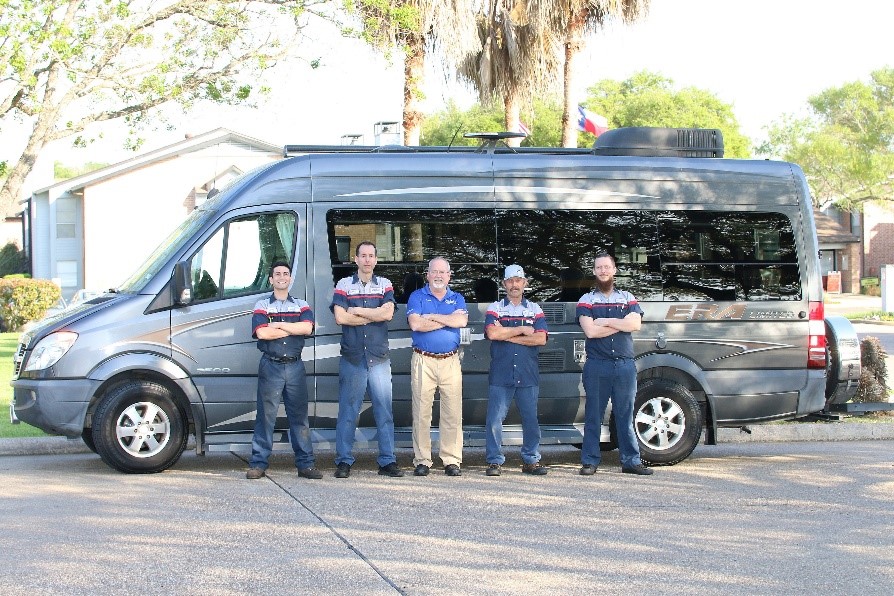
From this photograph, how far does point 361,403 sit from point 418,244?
146 centimetres

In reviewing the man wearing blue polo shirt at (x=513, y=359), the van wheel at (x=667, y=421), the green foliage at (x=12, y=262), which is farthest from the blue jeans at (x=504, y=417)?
the green foliage at (x=12, y=262)

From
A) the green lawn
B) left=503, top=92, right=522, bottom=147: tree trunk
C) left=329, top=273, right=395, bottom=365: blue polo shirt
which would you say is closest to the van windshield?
left=329, top=273, right=395, bottom=365: blue polo shirt

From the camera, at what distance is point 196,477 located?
9742 mm

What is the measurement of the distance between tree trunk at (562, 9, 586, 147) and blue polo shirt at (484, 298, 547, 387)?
561 inches

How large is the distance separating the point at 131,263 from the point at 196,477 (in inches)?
1414

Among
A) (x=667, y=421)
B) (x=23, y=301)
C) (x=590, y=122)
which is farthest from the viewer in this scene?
(x=23, y=301)

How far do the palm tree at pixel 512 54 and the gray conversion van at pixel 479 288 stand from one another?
1253cm

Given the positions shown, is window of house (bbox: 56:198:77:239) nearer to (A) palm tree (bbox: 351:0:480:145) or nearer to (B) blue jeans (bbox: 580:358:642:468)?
(A) palm tree (bbox: 351:0:480:145)

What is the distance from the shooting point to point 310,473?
9688mm

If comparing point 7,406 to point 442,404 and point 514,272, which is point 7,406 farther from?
point 514,272

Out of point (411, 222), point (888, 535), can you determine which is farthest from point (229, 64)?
point (888, 535)

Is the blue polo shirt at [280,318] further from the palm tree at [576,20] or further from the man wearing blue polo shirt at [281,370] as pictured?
the palm tree at [576,20]

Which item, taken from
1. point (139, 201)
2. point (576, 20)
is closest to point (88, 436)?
point (576, 20)

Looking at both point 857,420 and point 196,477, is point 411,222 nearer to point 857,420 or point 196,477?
point 196,477
